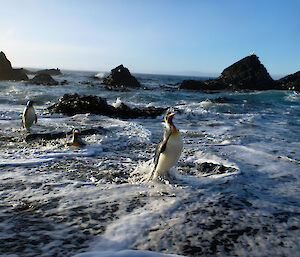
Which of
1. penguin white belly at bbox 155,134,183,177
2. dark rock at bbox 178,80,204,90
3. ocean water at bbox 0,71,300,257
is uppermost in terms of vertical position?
dark rock at bbox 178,80,204,90

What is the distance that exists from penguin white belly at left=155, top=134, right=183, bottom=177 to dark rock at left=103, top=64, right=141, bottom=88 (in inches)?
1507

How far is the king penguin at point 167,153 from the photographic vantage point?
14.3 feet

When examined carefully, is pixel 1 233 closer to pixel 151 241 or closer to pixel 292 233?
pixel 151 241

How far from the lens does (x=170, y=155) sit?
14.3 feet

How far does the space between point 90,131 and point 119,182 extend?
437 cm

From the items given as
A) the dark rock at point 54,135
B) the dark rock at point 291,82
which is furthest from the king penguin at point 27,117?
the dark rock at point 291,82

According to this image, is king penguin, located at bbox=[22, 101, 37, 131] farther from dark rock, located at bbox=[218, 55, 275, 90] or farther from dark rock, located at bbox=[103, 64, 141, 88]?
dark rock, located at bbox=[218, 55, 275, 90]

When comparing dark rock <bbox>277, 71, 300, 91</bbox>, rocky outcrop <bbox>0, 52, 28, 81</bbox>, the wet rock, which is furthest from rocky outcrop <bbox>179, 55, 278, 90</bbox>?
the wet rock

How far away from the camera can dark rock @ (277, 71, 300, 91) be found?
4238 centimetres

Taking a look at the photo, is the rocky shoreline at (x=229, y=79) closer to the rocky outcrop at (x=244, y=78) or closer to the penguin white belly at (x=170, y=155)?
the rocky outcrop at (x=244, y=78)

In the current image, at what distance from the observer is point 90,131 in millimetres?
8094

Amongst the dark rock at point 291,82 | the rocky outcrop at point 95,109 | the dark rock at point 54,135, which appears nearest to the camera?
the dark rock at point 54,135

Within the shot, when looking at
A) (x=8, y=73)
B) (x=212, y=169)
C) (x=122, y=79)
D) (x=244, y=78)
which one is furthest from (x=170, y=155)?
(x=8, y=73)

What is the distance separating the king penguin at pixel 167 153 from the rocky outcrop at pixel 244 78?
125ft
